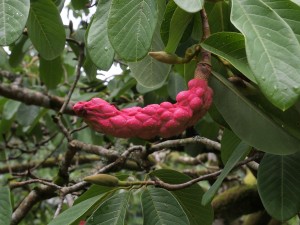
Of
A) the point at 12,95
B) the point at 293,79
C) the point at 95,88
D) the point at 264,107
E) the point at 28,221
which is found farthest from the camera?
the point at 28,221

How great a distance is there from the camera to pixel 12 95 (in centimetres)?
241

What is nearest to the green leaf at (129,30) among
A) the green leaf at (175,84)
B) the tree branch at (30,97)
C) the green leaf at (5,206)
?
the green leaf at (5,206)

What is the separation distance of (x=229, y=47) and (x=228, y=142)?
16.9 inches

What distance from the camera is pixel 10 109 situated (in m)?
2.44

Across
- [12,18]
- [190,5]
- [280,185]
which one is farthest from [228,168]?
[12,18]

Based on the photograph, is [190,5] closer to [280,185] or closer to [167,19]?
[167,19]

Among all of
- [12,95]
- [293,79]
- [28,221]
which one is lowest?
[28,221]

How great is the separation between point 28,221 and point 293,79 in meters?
2.76

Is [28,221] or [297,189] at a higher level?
[297,189]

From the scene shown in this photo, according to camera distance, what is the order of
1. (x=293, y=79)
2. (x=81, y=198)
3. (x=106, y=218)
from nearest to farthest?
(x=293, y=79) → (x=106, y=218) → (x=81, y=198)

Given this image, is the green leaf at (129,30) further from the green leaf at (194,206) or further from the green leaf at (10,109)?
the green leaf at (10,109)

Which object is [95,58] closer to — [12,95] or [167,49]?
[167,49]

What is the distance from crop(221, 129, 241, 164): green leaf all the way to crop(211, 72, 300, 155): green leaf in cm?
31

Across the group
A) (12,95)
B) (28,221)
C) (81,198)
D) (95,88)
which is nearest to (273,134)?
(81,198)
